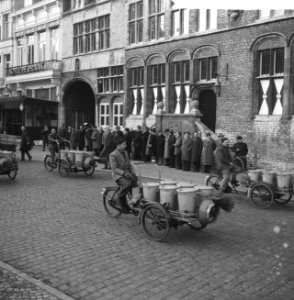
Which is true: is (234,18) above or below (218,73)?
above

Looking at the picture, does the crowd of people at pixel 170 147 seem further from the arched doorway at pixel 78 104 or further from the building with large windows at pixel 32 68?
the building with large windows at pixel 32 68

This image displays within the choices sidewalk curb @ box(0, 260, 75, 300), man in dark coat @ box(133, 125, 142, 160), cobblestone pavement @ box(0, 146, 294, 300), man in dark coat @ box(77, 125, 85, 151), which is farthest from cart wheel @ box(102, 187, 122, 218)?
man in dark coat @ box(77, 125, 85, 151)

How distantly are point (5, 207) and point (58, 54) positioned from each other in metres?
22.1

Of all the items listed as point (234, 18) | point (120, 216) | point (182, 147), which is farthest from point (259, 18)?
point (120, 216)

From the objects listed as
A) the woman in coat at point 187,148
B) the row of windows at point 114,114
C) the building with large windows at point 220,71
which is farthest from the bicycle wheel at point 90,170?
the row of windows at point 114,114

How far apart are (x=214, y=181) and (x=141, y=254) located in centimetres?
576

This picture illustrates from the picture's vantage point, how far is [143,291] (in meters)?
4.49

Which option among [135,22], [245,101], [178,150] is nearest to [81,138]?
[135,22]

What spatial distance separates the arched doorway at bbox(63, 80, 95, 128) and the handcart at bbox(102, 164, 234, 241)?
879 inches

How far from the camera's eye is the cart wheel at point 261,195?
30.6ft

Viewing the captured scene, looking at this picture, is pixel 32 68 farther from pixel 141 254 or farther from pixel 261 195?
pixel 141 254

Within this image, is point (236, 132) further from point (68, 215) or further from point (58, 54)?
point (58, 54)

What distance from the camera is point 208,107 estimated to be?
1962 cm

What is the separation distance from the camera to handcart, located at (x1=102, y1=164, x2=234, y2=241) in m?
6.40
